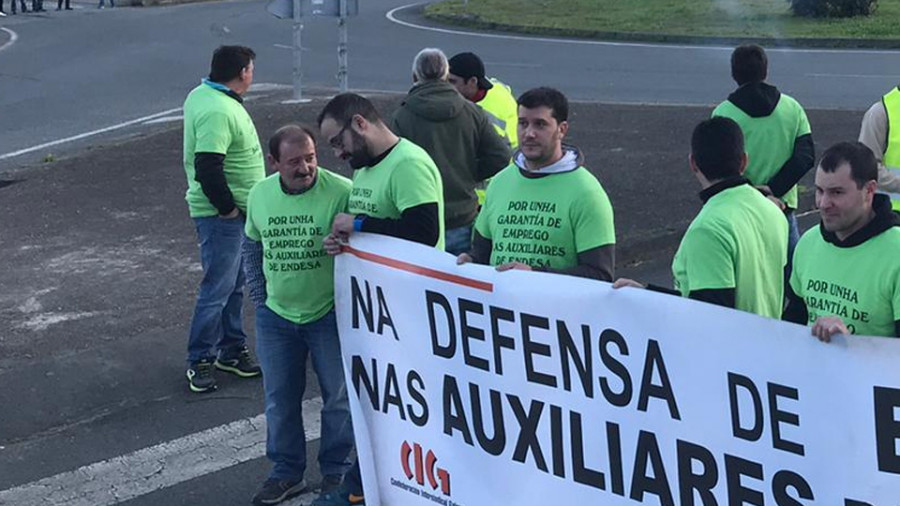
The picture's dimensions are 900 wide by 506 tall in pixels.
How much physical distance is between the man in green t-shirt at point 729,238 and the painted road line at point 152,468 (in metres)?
2.66

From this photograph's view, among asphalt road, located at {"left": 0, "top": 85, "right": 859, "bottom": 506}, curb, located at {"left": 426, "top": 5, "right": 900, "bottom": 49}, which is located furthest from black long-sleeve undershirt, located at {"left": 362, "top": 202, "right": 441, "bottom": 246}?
curb, located at {"left": 426, "top": 5, "right": 900, "bottom": 49}

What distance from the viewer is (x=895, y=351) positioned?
12.5ft

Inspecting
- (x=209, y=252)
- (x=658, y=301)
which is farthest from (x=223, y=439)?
(x=658, y=301)

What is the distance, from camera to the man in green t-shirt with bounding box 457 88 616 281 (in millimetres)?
5121

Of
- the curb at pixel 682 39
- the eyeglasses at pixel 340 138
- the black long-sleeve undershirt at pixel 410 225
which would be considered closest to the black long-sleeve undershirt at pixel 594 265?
the black long-sleeve undershirt at pixel 410 225

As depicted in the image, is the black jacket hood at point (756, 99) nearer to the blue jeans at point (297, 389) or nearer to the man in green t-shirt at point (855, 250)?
the man in green t-shirt at point (855, 250)

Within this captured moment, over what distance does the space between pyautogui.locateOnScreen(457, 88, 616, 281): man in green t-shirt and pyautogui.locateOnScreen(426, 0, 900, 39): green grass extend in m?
21.0

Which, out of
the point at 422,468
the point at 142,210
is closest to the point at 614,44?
the point at 142,210

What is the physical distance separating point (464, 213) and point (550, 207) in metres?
1.90

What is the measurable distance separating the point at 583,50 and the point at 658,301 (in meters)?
21.0

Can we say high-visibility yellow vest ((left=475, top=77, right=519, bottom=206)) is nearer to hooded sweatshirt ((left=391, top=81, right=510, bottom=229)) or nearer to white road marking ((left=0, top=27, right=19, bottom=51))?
hooded sweatshirt ((left=391, top=81, right=510, bottom=229))

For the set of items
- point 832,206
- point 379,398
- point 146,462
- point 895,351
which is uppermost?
point 832,206

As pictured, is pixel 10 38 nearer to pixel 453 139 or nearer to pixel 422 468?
pixel 453 139

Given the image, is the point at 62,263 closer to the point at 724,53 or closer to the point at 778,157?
the point at 778,157
